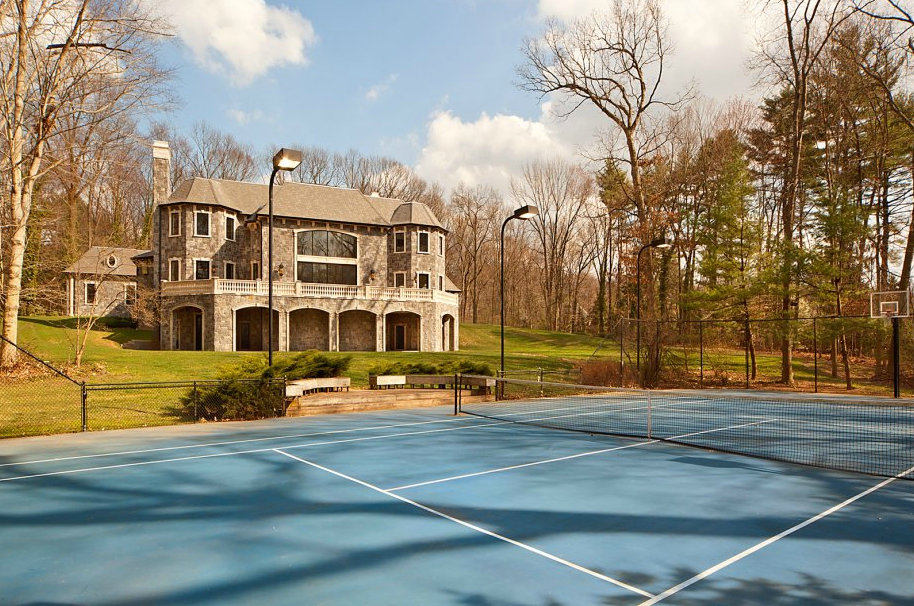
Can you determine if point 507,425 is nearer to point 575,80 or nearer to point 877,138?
point 575,80

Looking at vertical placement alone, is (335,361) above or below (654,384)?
above

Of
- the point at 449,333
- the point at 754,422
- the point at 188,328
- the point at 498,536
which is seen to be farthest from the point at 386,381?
the point at 449,333

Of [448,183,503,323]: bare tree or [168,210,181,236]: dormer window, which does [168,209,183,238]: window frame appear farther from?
[448,183,503,323]: bare tree

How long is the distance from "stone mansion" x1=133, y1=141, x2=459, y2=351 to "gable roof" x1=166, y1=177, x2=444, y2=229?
0.09 metres

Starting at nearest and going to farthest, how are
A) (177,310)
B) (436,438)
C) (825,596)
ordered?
(825,596), (436,438), (177,310)

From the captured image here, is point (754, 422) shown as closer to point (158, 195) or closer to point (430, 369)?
point (430, 369)

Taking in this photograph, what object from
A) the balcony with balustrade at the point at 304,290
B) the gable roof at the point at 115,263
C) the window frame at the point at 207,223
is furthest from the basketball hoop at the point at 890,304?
the gable roof at the point at 115,263

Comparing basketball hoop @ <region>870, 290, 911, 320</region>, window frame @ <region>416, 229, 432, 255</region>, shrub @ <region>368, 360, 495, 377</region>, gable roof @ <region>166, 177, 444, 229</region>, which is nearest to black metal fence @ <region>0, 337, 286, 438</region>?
shrub @ <region>368, 360, 495, 377</region>

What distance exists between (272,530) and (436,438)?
5505mm

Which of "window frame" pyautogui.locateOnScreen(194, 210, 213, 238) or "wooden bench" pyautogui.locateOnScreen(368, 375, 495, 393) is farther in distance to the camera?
"window frame" pyautogui.locateOnScreen(194, 210, 213, 238)

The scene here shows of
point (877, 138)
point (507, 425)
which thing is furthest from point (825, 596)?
point (877, 138)

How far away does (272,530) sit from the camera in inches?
215

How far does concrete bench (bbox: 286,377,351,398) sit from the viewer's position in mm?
14445

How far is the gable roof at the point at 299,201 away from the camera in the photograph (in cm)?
3619
